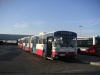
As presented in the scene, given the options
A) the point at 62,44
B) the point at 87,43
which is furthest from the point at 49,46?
the point at 87,43

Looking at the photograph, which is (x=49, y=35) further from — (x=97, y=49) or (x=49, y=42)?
(x=97, y=49)

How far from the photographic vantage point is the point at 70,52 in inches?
930

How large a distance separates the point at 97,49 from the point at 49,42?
31.5 feet

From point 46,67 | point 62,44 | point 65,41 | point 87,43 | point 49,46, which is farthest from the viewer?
point 87,43

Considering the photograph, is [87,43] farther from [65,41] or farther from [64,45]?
[64,45]

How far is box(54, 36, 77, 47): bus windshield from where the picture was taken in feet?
76.8

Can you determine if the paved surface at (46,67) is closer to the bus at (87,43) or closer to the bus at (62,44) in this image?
the bus at (62,44)

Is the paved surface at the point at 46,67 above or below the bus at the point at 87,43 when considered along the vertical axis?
below

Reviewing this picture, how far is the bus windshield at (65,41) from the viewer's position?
23.4 metres

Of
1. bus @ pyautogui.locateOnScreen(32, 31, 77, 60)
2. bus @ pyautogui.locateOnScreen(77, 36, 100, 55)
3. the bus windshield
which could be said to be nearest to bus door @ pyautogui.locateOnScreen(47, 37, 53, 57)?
bus @ pyautogui.locateOnScreen(32, 31, 77, 60)

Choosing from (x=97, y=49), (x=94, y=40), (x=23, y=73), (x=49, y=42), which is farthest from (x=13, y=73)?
(x=94, y=40)

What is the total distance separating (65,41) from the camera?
23.7m

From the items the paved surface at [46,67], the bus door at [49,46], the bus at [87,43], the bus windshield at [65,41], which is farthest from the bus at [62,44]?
the bus at [87,43]

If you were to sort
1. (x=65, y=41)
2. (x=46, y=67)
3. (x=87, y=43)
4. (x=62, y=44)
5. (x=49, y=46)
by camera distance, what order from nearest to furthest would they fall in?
(x=46, y=67) < (x=62, y=44) < (x=65, y=41) < (x=49, y=46) < (x=87, y=43)
